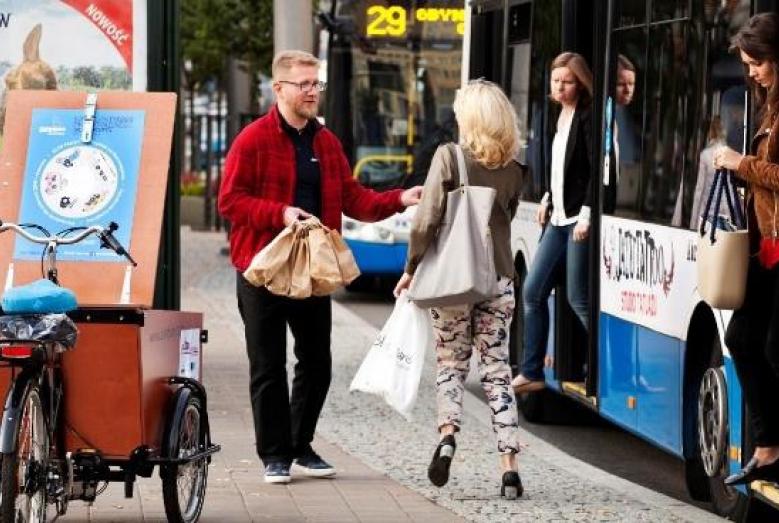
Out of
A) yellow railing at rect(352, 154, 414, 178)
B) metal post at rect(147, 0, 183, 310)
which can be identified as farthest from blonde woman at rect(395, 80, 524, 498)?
yellow railing at rect(352, 154, 414, 178)

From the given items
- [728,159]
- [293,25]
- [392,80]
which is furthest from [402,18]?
[728,159]

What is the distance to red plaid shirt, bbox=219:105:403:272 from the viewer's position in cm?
938

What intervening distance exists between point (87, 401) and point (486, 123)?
240cm

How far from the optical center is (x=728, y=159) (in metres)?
7.96

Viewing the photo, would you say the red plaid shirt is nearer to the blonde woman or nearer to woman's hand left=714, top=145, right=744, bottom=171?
the blonde woman

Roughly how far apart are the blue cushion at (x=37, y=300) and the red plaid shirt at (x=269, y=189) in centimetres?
201

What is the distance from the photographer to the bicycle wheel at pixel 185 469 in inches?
316

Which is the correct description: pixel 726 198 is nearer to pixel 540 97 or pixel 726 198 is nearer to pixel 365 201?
pixel 365 201

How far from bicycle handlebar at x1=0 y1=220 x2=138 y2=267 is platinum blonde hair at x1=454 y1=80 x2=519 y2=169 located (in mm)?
2019

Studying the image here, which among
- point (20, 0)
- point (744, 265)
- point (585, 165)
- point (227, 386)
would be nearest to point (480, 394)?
point (227, 386)

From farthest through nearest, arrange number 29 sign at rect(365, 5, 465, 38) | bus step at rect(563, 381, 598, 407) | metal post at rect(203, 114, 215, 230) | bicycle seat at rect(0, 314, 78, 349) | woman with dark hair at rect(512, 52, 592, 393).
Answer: metal post at rect(203, 114, 215, 230)
number 29 sign at rect(365, 5, 465, 38)
woman with dark hair at rect(512, 52, 592, 393)
bus step at rect(563, 381, 598, 407)
bicycle seat at rect(0, 314, 78, 349)

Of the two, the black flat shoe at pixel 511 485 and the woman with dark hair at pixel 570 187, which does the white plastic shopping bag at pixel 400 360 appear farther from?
the woman with dark hair at pixel 570 187

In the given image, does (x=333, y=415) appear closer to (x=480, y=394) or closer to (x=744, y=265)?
(x=480, y=394)

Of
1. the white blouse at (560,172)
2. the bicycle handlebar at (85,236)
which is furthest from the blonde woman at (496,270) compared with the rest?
the white blouse at (560,172)
